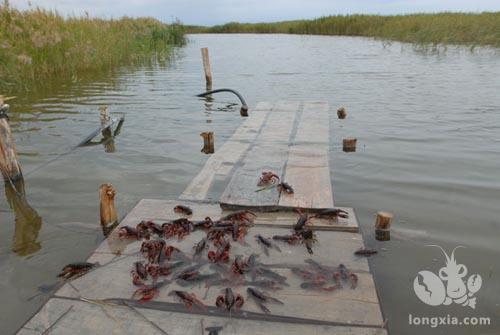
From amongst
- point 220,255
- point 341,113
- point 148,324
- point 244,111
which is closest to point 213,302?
point 148,324

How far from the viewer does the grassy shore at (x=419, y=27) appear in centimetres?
3200

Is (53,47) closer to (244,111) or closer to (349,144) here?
(244,111)

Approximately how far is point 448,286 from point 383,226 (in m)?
1.03

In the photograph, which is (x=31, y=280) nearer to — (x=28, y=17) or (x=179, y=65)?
(x=28, y=17)

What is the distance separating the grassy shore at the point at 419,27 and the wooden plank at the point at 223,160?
2789 centimetres

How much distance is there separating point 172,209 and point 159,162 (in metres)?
3.12

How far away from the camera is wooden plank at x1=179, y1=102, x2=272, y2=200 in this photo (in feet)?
20.9

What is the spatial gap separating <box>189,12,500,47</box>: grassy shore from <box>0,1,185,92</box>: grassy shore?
24.3 m

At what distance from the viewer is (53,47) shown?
16.5 m

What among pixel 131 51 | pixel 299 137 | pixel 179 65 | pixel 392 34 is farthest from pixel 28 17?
pixel 392 34

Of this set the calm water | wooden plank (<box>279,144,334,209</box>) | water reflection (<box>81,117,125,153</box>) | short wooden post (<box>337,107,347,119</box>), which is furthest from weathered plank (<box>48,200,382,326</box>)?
short wooden post (<box>337,107,347,119</box>)

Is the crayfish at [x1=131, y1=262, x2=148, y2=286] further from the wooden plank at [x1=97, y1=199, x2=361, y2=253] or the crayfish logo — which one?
the crayfish logo

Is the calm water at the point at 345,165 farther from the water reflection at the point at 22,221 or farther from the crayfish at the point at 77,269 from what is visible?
the crayfish at the point at 77,269

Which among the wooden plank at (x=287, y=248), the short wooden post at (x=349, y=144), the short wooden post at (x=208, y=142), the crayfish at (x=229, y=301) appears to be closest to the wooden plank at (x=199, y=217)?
the wooden plank at (x=287, y=248)
